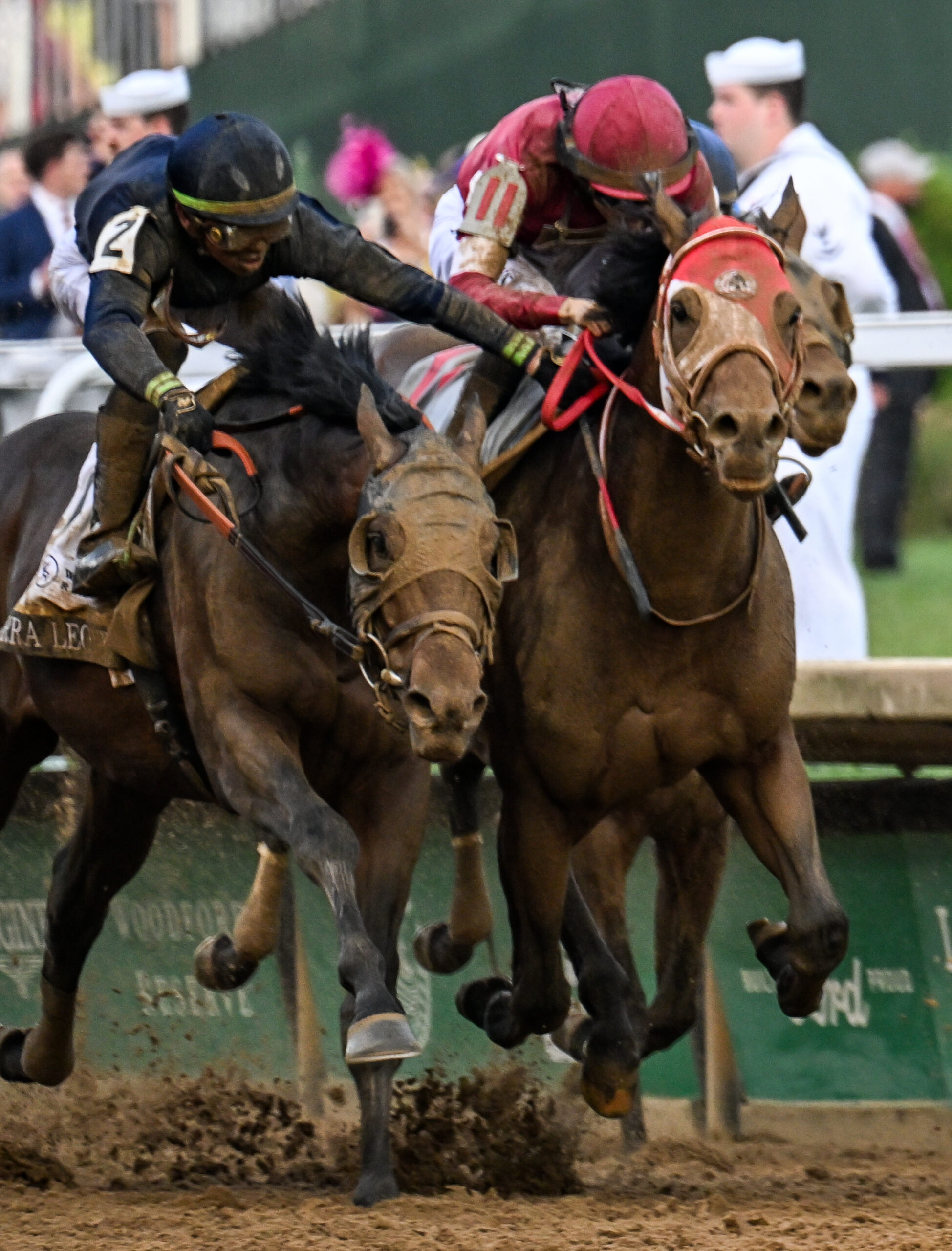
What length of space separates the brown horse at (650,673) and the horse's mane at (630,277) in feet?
0.33

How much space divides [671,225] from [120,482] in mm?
1590

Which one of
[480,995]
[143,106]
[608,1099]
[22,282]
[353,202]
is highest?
[143,106]

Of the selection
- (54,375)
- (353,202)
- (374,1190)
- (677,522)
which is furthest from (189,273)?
(353,202)

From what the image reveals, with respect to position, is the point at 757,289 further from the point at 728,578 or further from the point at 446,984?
the point at 446,984

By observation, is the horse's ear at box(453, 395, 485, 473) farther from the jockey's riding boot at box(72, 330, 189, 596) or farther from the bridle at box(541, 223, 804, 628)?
the jockey's riding boot at box(72, 330, 189, 596)

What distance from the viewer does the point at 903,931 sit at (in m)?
7.19

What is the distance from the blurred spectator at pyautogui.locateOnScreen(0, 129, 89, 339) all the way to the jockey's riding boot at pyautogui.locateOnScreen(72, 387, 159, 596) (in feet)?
7.60

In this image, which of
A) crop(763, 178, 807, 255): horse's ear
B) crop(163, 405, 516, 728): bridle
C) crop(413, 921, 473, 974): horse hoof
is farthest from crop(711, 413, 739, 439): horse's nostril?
crop(413, 921, 473, 974): horse hoof

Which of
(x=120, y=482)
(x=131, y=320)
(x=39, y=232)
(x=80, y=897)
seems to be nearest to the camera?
(x=131, y=320)

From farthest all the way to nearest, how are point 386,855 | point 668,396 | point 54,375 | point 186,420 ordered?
point 54,375, point 386,855, point 186,420, point 668,396

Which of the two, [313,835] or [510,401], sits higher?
[510,401]

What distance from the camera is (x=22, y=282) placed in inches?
314

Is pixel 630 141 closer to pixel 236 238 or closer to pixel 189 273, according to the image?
pixel 236 238

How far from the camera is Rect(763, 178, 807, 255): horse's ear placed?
5.12 metres
